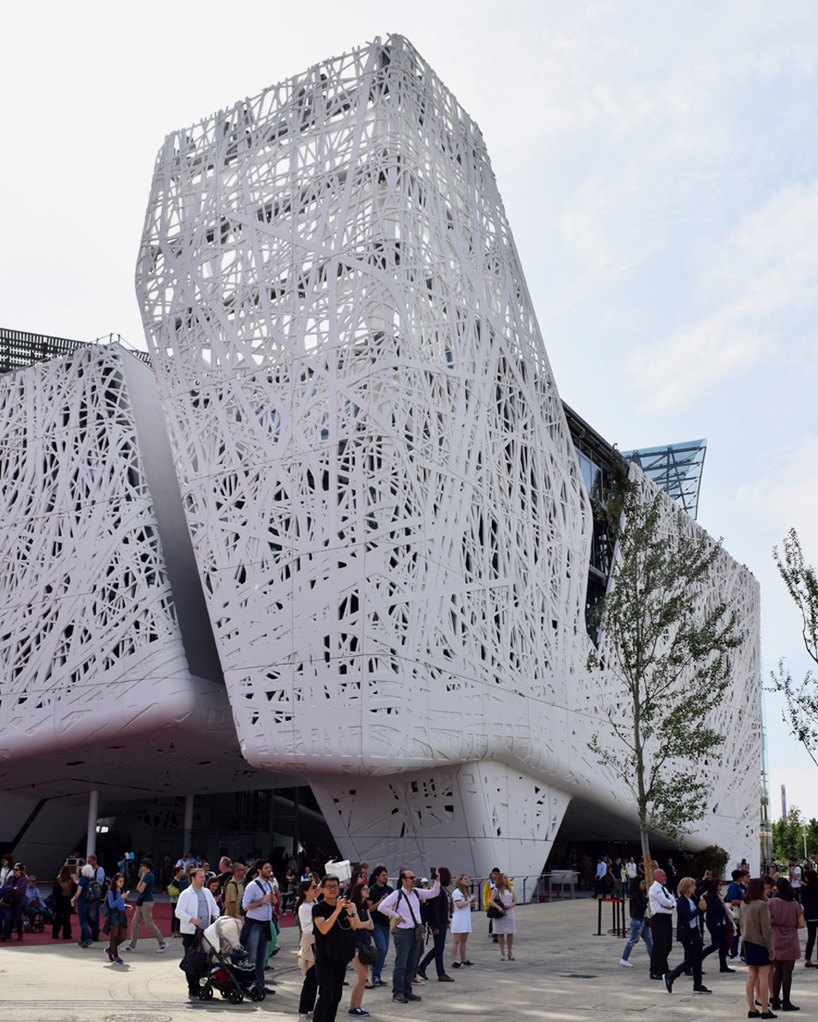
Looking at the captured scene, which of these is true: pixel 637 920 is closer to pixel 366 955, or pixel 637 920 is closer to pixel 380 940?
pixel 380 940

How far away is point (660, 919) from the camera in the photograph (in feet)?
48.8

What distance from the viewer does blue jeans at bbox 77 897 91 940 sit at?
18781mm

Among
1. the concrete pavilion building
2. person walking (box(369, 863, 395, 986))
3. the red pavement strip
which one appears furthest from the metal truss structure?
person walking (box(369, 863, 395, 986))

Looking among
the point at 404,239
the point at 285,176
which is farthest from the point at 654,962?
the point at 285,176

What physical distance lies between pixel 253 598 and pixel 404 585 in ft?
13.0

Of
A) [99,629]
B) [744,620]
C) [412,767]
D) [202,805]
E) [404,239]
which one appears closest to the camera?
[412,767]

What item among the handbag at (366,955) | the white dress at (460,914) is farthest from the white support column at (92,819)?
the handbag at (366,955)

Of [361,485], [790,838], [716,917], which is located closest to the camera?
[716,917]

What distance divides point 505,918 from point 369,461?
12761 millimetres

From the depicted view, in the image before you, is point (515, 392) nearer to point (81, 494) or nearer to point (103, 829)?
point (81, 494)

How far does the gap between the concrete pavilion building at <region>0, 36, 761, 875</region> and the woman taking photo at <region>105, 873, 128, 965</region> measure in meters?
9.32

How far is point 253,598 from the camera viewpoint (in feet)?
91.2

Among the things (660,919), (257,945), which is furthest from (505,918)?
(257,945)

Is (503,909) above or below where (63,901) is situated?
above
